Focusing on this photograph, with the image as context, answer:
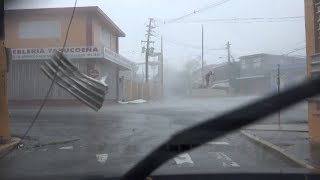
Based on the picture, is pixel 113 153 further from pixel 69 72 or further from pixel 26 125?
pixel 26 125

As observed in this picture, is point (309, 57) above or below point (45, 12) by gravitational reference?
below

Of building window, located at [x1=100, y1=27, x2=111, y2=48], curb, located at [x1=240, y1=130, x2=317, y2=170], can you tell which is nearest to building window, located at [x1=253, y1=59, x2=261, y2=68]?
building window, located at [x1=100, y1=27, x2=111, y2=48]

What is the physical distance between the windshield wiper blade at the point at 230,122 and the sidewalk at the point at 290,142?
2.50 meters

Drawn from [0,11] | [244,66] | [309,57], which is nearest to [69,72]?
[0,11]

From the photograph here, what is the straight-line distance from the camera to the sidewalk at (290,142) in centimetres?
1126

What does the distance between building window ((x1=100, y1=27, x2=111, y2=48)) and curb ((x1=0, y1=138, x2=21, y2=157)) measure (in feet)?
82.9

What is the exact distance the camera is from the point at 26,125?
1945cm

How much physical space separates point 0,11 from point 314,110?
7815 mm

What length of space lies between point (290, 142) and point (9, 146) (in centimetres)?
678

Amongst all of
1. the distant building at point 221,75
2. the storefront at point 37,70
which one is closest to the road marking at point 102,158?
the storefront at point 37,70

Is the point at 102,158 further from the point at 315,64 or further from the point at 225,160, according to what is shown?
the point at 315,64

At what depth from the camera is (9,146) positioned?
536 inches

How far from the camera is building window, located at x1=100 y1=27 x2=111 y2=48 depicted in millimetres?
39781

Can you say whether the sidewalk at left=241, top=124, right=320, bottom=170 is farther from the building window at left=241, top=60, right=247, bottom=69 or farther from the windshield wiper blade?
the building window at left=241, top=60, right=247, bottom=69
